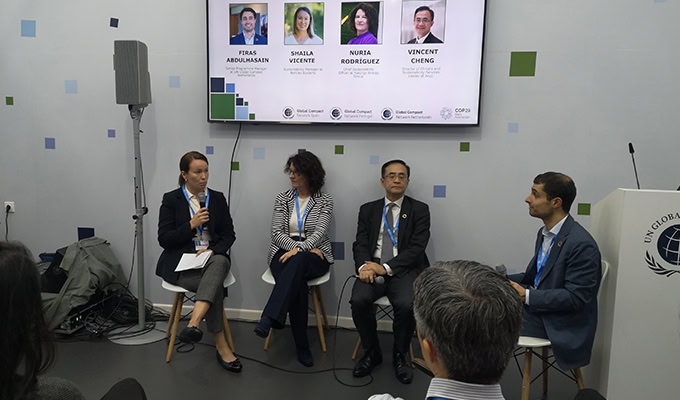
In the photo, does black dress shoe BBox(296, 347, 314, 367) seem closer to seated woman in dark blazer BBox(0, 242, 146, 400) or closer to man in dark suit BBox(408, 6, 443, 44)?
seated woman in dark blazer BBox(0, 242, 146, 400)

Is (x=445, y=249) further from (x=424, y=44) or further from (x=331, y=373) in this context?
(x=424, y=44)

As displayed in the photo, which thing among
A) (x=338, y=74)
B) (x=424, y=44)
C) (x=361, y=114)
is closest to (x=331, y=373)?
(x=361, y=114)

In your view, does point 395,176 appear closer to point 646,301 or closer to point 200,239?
point 200,239

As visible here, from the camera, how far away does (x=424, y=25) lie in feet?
10.5

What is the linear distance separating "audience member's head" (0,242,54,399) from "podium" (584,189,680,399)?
88.5 inches

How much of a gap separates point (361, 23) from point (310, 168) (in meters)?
1.07

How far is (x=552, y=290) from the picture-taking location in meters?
2.22

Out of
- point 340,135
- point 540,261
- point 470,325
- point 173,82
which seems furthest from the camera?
point 173,82

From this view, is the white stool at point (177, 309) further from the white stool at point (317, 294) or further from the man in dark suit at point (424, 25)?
the man in dark suit at point (424, 25)

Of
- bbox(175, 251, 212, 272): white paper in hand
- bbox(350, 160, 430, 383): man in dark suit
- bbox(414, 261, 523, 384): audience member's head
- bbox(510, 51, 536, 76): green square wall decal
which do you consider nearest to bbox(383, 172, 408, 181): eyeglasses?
bbox(350, 160, 430, 383): man in dark suit

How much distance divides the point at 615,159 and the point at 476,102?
1.01 metres

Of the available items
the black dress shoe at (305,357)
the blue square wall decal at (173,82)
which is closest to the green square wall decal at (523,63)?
the black dress shoe at (305,357)

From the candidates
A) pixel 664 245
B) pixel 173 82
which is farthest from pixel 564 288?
pixel 173 82

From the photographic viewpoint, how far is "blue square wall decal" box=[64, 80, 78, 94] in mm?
3693
